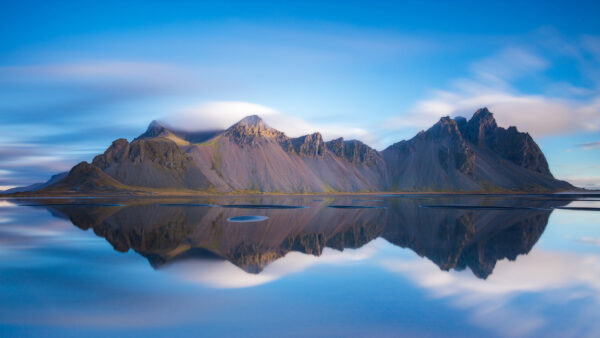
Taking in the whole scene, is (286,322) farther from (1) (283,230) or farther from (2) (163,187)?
(2) (163,187)

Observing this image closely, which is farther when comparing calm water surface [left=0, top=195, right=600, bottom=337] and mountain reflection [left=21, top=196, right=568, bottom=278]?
mountain reflection [left=21, top=196, right=568, bottom=278]

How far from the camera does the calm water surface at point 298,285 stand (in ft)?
34.9

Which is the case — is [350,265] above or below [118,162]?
below

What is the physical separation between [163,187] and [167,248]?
16529 centimetres

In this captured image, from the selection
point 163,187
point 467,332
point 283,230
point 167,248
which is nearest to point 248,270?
point 167,248

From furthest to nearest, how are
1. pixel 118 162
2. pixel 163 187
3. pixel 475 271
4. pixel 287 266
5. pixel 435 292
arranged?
pixel 118 162 < pixel 163 187 < pixel 287 266 < pixel 475 271 < pixel 435 292

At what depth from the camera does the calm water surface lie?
10.6 meters

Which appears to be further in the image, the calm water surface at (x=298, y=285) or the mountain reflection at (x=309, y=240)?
the mountain reflection at (x=309, y=240)

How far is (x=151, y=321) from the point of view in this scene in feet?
35.9

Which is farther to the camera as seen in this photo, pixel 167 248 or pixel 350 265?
pixel 167 248

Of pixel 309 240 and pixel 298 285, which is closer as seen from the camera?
pixel 298 285

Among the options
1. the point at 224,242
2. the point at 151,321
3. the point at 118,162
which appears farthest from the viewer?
the point at 118,162

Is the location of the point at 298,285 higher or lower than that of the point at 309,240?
lower

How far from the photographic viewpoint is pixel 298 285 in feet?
49.8
